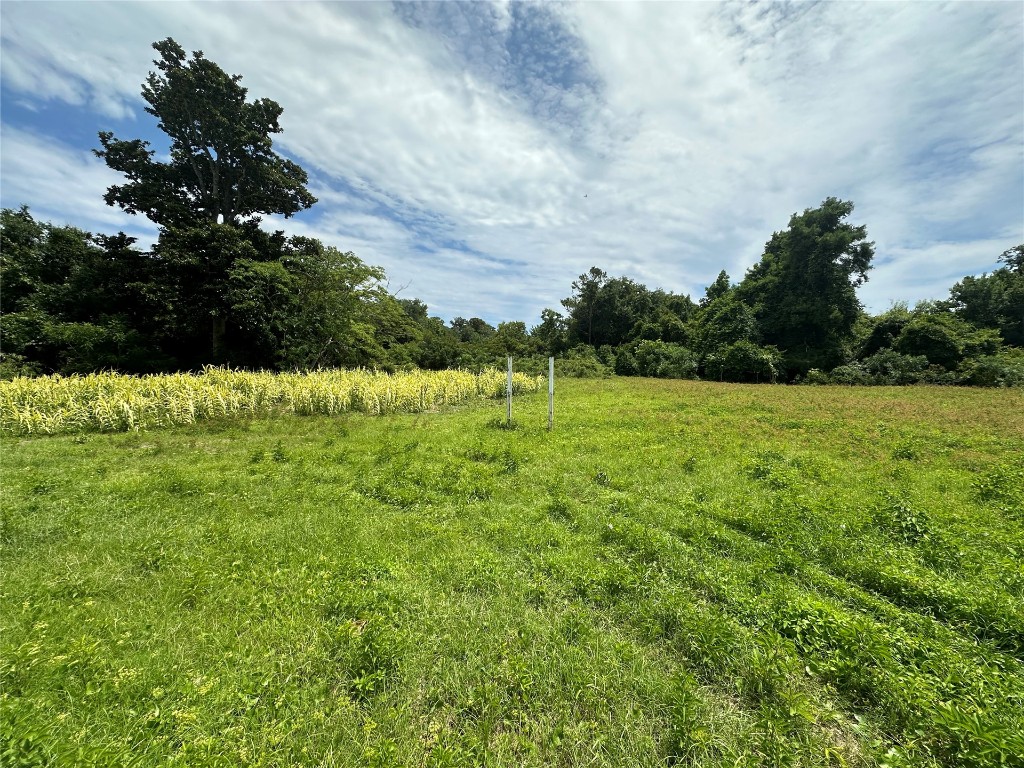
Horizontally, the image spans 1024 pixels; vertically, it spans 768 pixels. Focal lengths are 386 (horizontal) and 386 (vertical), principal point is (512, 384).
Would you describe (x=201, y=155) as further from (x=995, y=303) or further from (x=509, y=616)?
(x=995, y=303)

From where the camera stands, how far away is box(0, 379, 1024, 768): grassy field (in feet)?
7.14

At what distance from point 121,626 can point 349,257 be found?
22.0 metres

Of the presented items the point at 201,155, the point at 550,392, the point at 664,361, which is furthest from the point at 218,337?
the point at 664,361

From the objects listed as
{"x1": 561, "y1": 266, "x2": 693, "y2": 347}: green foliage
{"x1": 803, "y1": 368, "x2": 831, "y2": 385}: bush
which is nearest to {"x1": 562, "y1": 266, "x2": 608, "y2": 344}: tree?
{"x1": 561, "y1": 266, "x2": 693, "y2": 347}: green foliage

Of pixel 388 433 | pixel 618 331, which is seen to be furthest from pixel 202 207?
pixel 618 331

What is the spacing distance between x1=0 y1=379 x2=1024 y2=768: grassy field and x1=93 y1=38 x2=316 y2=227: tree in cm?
2067

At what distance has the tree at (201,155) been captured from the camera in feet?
64.6

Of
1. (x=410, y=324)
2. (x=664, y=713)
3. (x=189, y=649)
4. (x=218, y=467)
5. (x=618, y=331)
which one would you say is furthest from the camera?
(x=618, y=331)

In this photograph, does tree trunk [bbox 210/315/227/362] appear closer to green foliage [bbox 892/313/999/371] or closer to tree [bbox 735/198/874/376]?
tree [bbox 735/198/874/376]

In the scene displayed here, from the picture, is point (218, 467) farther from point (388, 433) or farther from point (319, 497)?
point (388, 433)

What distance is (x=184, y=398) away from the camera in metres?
10.6

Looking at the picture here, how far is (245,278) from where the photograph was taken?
18.9 m

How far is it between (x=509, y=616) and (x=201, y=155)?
28.9 m

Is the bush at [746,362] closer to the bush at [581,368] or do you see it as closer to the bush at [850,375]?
the bush at [850,375]
